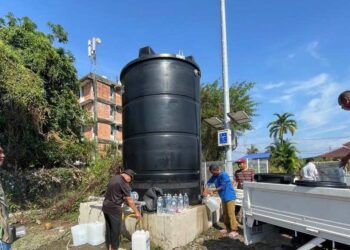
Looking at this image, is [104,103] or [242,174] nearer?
[242,174]

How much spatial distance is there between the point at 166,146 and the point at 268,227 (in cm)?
310

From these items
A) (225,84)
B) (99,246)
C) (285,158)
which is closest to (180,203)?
(99,246)

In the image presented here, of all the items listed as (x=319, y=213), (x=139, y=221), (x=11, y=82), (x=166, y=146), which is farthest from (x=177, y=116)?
(x=11, y=82)

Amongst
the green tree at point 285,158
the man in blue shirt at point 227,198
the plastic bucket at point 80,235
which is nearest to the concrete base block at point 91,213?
the plastic bucket at point 80,235

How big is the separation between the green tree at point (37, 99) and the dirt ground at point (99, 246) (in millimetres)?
5197

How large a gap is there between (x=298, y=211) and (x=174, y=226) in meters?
2.92

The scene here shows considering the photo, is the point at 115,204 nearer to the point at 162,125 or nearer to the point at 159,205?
the point at 159,205

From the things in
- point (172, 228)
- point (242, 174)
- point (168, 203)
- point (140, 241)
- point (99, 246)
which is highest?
point (242, 174)

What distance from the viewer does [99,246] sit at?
7668 millimetres

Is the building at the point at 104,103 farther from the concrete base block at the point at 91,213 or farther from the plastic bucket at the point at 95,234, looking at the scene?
the plastic bucket at the point at 95,234

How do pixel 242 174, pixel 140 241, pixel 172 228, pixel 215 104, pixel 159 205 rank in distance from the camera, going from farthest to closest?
pixel 215 104 → pixel 242 174 → pixel 159 205 → pixel 172 228 → pixel 140 241

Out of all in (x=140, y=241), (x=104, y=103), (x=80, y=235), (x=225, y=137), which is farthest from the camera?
(x=104, y=103)

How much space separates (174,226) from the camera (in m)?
6.91

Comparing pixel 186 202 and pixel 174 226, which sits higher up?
pixel 186 202
